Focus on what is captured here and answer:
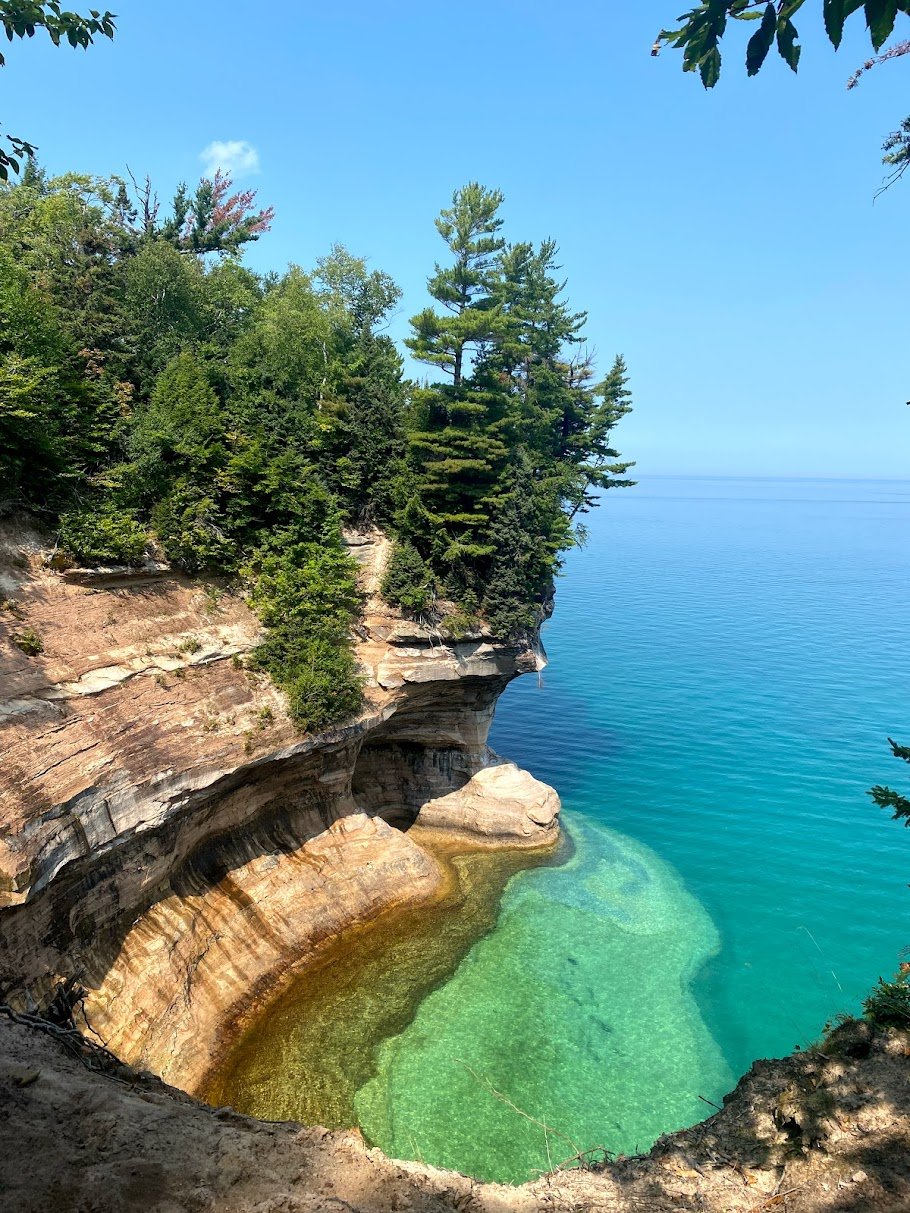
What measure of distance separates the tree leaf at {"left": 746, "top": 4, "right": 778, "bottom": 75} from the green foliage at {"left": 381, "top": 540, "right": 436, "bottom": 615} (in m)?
20.2

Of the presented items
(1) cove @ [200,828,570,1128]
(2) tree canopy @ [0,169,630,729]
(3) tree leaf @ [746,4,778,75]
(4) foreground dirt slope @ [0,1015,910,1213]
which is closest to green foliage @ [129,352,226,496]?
(2) tree canopy @ [0,169,630,729]

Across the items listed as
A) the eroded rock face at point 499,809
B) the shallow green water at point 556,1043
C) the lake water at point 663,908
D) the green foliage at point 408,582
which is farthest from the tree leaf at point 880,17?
the eroded rock face at point 499,809

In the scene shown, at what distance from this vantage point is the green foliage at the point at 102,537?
1745cm

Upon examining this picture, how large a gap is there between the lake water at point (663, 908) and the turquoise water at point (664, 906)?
0.22 ft

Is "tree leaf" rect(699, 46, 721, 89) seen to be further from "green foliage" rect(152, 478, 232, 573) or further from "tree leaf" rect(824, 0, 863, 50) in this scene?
"green foliage" rect(152, 478, 232, 573)

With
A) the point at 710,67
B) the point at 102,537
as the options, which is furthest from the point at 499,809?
the point at 710,67

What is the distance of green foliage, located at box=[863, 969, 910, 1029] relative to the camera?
27.2 feet

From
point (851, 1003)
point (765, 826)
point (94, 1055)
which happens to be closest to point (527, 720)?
point (765, 826)

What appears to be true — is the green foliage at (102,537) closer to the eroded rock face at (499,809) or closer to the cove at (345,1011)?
the cove at (345,1011)

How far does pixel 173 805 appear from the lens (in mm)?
15727

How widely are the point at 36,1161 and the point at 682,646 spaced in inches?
1942

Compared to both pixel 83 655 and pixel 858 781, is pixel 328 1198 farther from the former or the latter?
pixel 858 781

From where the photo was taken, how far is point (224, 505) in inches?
857

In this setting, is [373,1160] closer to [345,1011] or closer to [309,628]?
[345,1011]
